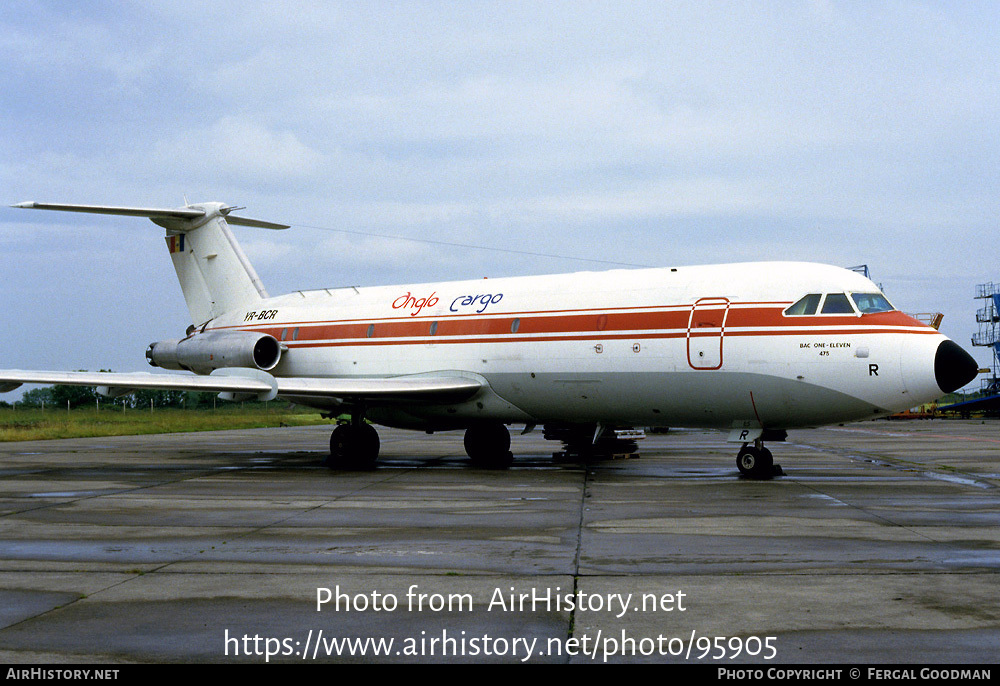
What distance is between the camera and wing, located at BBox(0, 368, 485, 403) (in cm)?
1864

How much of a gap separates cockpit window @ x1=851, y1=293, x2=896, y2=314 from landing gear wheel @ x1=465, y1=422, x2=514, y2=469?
8.40 metres

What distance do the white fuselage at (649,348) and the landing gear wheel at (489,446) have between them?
0.92 m

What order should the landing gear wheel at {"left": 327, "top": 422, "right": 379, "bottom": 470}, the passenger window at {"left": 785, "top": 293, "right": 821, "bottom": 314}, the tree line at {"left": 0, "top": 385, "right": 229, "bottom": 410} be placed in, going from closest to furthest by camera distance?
1. the passenger window at {"left": 785, "top": 293, "right": 821, "bottom": 314}
2. the landing gear wheel at {"left": 327, "top": 422, "right": 379, "bottom": 470}
3. the tree line at {"left": 0, "top": 385, "right": 229, "bottom": 410}

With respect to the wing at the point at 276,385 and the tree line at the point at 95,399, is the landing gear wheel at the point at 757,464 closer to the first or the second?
the wing at the point at 276,385

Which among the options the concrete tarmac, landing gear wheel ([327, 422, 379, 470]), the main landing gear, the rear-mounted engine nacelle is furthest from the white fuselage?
the rear-mounted engine nacelle

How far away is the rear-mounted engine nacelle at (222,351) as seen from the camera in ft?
74.9

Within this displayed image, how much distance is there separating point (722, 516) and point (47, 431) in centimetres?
3017

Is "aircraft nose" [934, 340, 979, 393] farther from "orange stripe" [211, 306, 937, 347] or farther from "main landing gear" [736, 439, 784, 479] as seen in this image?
"main landing gear" [736, 439, 784, 479]

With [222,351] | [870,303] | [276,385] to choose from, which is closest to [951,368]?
[870,303]

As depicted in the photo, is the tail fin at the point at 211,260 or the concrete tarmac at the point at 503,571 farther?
the tail fin at the point at 211,260

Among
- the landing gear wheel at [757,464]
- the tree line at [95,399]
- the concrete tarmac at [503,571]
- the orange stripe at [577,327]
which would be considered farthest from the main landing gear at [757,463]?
the tree line at [95,399]

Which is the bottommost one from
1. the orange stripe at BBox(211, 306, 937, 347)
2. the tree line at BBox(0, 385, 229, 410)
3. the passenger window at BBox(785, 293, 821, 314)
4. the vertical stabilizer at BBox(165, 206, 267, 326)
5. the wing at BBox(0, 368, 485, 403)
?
the tree line at BBox(0, 385, 229, 410)

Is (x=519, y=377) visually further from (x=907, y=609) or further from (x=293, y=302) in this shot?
(x=907, y=609)
